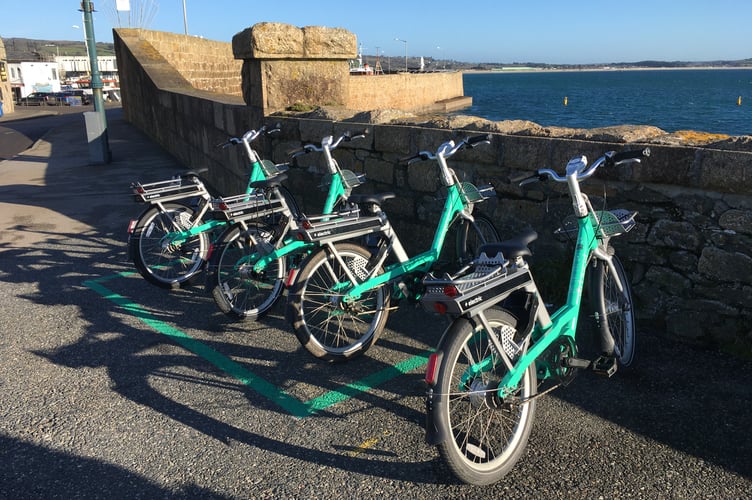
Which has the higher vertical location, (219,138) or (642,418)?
(219,138)

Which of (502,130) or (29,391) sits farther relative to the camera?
(502,130)

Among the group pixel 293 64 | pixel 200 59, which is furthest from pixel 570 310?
pixel 200 59

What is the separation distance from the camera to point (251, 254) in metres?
4.58

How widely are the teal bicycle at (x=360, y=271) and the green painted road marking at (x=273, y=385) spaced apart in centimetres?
27

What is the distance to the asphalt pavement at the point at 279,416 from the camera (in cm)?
281

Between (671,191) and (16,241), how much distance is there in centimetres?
680

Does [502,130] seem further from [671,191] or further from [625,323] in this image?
[625,323]

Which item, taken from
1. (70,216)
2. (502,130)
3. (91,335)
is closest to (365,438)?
(91,335)

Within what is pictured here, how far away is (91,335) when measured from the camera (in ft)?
14.9

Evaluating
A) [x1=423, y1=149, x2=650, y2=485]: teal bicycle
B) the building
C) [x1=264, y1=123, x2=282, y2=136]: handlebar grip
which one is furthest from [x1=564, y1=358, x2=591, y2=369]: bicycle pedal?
the building

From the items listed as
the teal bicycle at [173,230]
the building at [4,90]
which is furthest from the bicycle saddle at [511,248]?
the building at [4,90]

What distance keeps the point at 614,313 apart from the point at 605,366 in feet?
1.27

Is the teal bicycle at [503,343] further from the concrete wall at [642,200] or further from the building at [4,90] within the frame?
the building at [4,90]

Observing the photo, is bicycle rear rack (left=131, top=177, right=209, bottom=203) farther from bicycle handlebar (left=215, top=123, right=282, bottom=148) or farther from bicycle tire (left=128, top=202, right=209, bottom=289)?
bicycle handlebar (left=215, top=123, right=282, bottom=148)
